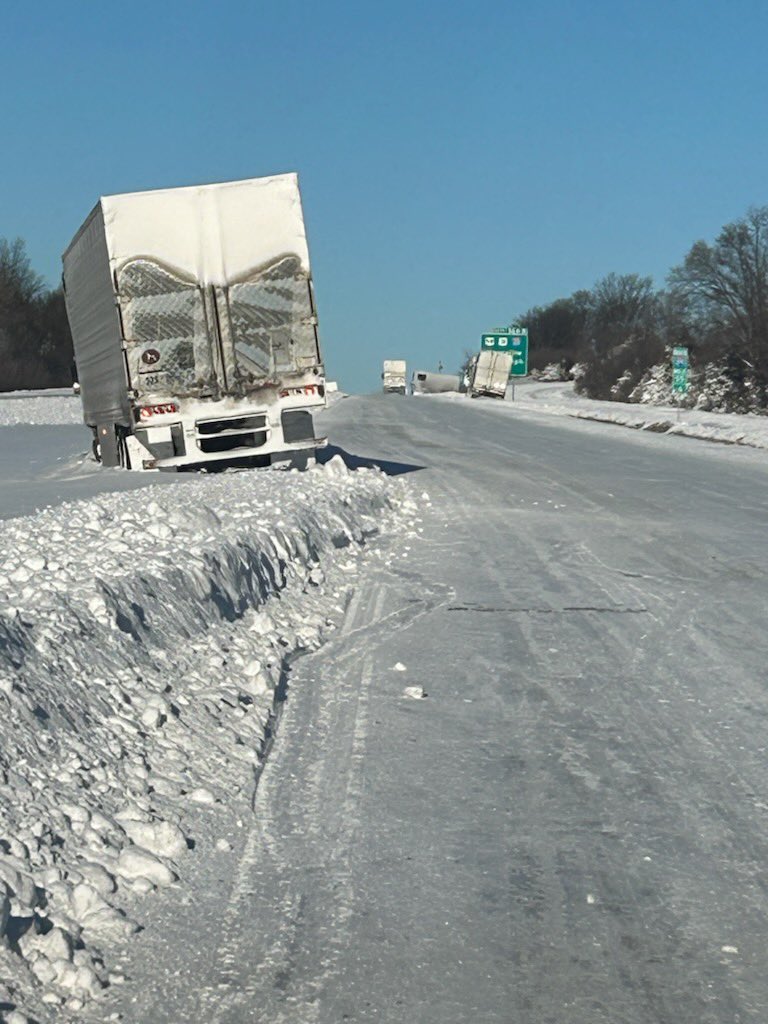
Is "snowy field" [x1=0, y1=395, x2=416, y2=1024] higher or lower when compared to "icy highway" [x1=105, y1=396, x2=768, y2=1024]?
higher

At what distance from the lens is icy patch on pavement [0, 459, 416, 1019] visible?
3900 millimetres

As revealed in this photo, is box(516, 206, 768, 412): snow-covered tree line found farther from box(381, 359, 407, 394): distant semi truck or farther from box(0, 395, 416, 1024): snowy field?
box(0, 395, 416, 1024): snowy field

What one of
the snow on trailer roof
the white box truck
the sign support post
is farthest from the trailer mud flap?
the sign support post

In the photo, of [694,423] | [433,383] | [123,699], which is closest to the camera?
[123,699]

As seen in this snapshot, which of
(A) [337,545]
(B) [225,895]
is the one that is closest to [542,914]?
(B) [225,895]

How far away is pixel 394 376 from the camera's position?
11788 centimetres

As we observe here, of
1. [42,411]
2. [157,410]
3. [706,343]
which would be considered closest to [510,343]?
[706,343]

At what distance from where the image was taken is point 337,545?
1191 cm

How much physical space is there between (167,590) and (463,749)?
9.01 ft

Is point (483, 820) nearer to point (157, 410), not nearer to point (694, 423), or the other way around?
point (157, 410)

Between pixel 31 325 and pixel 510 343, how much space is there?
38.4m

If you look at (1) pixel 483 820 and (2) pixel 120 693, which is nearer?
(1) pixel 483 820

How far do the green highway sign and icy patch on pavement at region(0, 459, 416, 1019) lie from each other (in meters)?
71.3

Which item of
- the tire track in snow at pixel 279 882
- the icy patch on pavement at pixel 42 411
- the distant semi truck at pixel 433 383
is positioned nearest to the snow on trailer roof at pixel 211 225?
the tire track in snow at pixel 279 882
